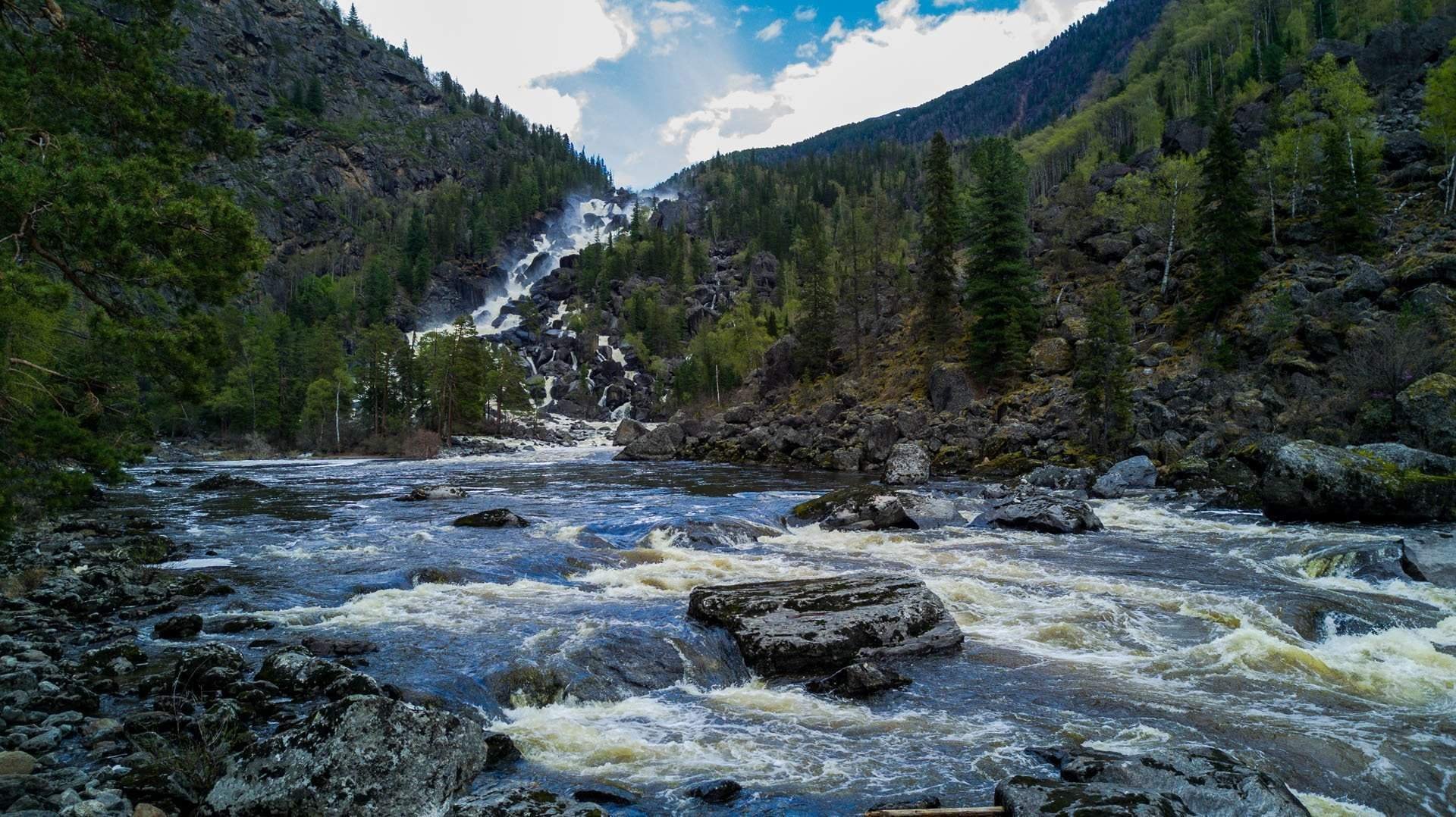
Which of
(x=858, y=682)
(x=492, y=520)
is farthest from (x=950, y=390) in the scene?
(x=858, y=682)

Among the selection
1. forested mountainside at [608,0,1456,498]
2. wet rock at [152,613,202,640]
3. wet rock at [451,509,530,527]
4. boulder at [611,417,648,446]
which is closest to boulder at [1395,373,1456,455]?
forested mountainside at [608,0,1456,498]

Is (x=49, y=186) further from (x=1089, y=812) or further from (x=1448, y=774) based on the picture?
(x=1448, y=774)

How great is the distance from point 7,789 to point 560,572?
1020cm

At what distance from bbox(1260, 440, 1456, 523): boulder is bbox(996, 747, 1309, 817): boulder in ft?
58.3

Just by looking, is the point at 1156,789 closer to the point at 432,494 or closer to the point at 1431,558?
the point at 1431,558

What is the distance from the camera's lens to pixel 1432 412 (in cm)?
2238

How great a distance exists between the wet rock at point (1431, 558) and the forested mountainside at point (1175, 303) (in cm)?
723

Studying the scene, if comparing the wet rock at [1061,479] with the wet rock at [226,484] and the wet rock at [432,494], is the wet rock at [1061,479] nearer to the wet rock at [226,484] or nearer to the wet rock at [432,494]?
the wet rock at [432,494]

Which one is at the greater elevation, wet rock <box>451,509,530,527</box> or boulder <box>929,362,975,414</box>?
boulder <box>929,362,975,414</box>

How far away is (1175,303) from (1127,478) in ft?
79.5

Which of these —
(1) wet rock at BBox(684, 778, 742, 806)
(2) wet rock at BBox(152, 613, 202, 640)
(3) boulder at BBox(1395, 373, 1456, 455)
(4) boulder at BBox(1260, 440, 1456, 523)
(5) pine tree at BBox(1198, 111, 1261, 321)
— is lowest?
(1) wet rock at BBox(684, 778, 742, 806)

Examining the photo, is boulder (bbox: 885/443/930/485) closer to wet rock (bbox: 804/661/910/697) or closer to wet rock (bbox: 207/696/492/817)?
wet rock (bbox: 804/661/910/697)

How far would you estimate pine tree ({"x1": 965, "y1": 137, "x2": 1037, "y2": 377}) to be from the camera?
154ft

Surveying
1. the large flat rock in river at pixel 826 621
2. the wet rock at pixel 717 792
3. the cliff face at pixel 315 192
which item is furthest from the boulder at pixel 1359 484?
the cliff face at pixel 315 192
